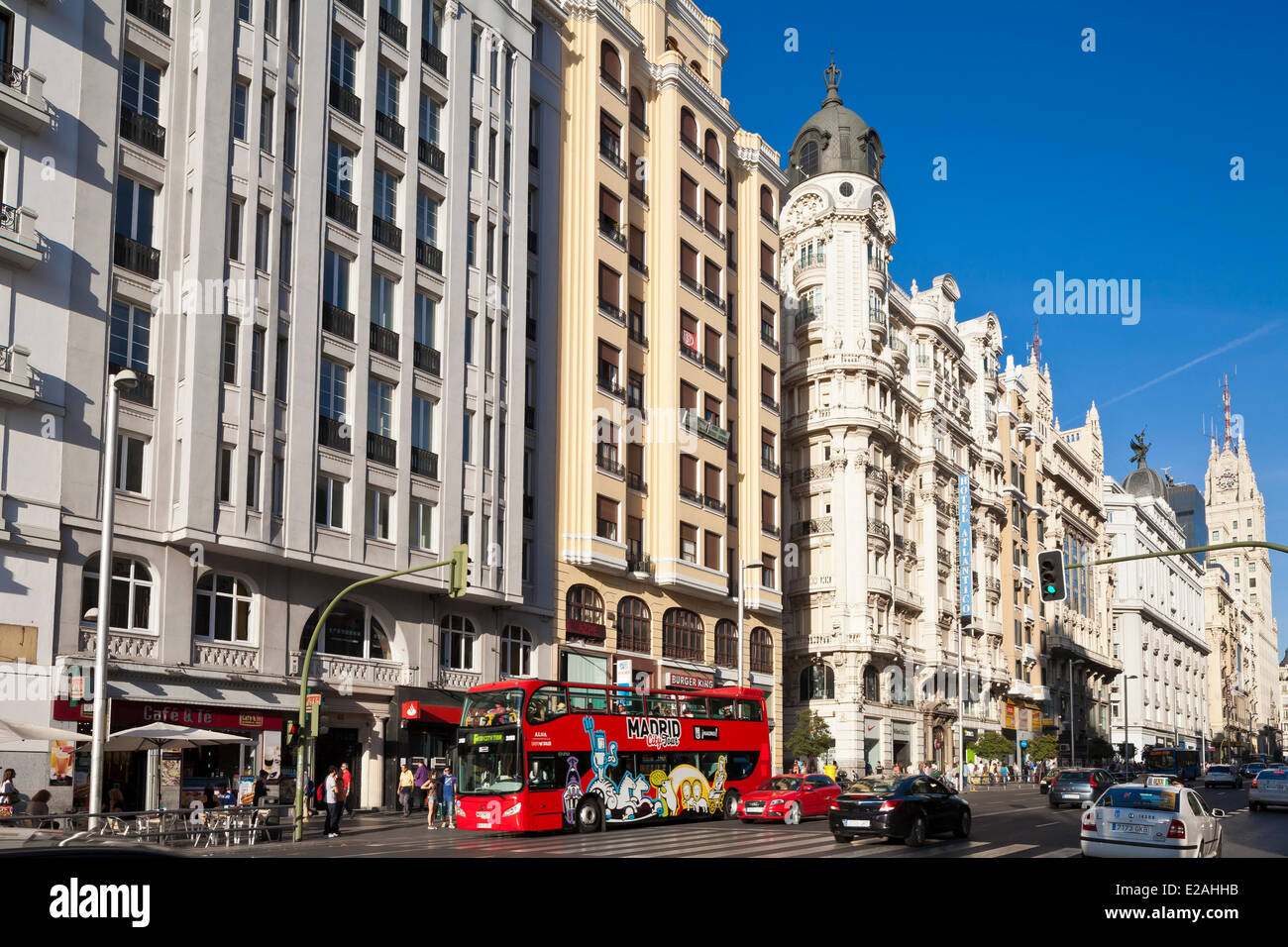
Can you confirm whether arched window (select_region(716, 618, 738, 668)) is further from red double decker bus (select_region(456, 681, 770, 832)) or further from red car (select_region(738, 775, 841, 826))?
red car (select_region(738, 775, 841, 826))

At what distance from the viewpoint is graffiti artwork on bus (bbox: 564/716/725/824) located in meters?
30.7

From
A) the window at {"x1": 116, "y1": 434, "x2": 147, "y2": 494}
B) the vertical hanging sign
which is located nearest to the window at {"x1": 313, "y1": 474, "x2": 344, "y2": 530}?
the window at {"x1": 116, "y1": 434, "x2": 147, "y2": 494}

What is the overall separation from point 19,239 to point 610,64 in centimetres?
2844

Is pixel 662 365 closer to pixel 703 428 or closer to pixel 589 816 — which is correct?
pixel 703 428

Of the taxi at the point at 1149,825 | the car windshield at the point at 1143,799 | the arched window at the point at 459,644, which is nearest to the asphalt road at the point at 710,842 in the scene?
the taxi at the point at 1149,825

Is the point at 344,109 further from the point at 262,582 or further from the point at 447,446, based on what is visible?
the point at 262,582

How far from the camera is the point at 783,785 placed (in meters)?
35.0

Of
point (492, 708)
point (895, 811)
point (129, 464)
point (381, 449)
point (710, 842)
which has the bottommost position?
point (710, 842)

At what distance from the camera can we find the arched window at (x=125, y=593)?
98.3ft

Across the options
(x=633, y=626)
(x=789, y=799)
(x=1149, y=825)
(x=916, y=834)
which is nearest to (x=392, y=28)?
(x=633, y=626)

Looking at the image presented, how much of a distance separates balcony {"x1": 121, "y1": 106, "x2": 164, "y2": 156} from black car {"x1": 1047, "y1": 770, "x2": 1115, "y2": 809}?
33.6m

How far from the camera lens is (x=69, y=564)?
2933cm

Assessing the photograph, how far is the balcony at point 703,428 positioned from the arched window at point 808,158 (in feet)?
80.8
